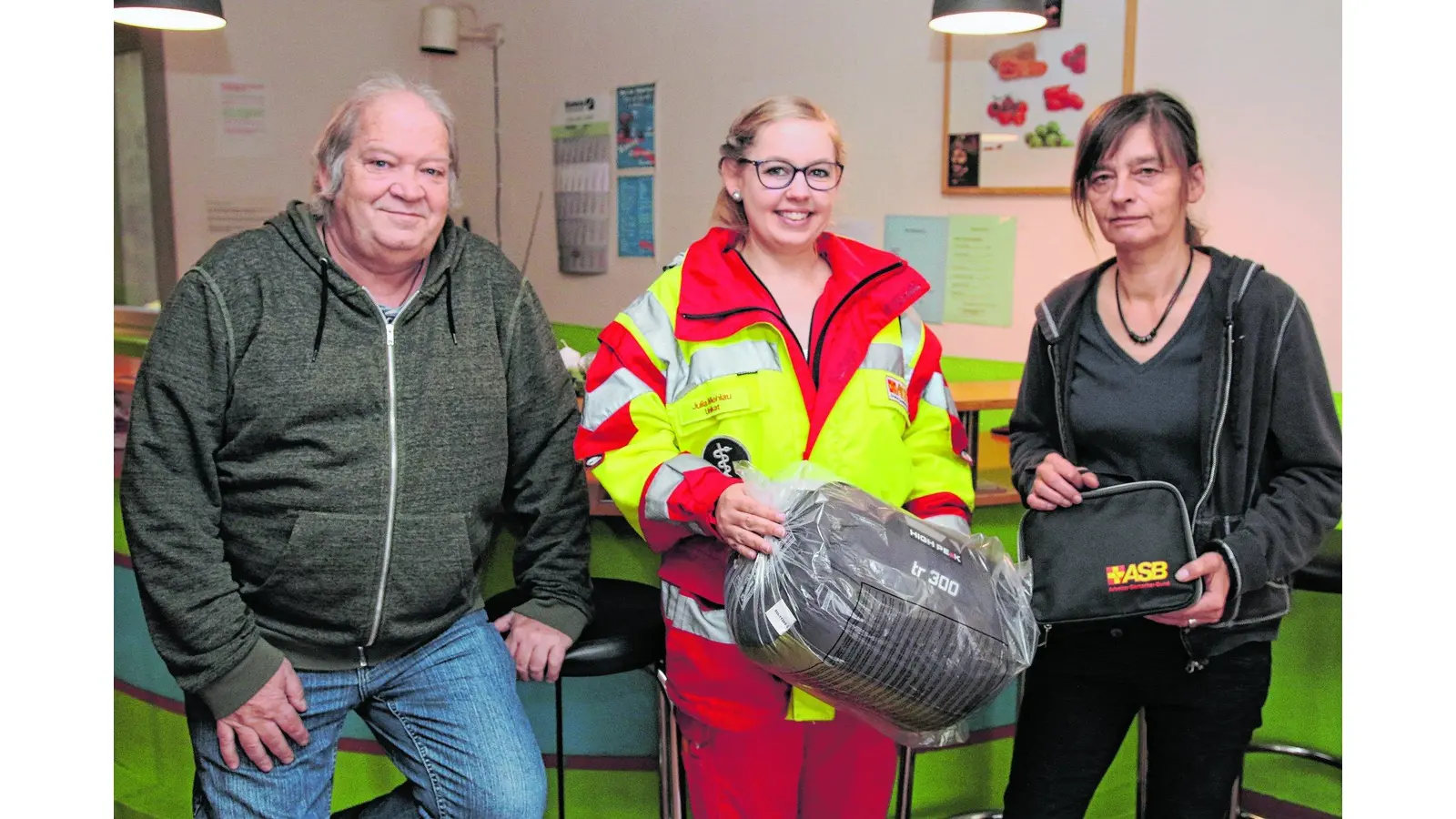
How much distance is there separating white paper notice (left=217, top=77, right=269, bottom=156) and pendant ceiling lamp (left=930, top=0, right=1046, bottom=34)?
355 centimetres

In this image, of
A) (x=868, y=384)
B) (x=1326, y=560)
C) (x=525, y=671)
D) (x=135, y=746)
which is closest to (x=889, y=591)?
(x=868, y=384)

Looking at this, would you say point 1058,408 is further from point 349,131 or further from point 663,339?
point 349,131

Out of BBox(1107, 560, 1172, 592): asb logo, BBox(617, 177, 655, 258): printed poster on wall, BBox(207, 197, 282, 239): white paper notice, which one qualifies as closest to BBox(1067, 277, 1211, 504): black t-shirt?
BBox(1107, 560, 1172, 592): asb logo

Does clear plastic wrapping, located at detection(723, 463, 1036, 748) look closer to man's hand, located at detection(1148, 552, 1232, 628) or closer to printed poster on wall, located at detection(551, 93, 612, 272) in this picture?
man's hand, located at detection(1148, 552, 1232, 628)

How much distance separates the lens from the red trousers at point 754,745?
168cm

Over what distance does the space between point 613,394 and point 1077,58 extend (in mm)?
2305

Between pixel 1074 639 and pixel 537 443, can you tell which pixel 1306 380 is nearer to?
pixel 1074 639

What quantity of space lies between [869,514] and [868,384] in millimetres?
225

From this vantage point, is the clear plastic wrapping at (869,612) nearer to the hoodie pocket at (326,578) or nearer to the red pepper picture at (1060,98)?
the hoodie pocket at (326,578)

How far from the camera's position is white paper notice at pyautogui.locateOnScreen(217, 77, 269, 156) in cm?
529

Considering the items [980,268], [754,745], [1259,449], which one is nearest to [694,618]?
[754,745]

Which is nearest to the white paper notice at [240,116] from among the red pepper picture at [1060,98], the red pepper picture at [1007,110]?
the red pepper picture at [1007,110]

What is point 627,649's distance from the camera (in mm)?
1889

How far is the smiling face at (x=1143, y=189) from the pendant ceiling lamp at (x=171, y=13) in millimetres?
2294
